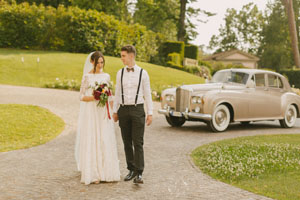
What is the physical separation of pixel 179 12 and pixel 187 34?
3.06 meters

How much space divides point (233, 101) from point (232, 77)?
108 cm

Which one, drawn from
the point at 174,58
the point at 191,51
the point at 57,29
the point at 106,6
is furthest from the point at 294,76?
the point at 57,29

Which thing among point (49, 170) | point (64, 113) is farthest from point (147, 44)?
point (49, 170)

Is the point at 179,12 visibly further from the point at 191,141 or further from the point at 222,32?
the point at 222,32

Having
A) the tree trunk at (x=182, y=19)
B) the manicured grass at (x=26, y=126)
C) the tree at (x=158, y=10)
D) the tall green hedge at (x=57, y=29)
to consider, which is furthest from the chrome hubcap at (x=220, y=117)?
the tree trunk at (x=182, y=19)

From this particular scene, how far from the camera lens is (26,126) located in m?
10.3

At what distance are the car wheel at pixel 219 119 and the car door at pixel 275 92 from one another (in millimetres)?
1927

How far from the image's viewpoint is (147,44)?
111 feet

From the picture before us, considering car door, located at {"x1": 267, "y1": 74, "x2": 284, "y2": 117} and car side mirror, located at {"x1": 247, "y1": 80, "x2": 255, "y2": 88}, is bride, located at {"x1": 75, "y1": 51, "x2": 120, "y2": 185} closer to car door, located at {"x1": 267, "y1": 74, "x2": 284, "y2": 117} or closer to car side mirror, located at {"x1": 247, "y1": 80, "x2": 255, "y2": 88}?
car side mirror, located at {"x1": 247, "y1": 80, "x2": 255, "y2": 88}

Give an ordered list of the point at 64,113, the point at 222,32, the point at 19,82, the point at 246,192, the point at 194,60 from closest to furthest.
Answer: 1. the point at 246,192
2. the point at 64,113
3. the point at 19,82
4. the point at 194,60
5. the point at 222,32

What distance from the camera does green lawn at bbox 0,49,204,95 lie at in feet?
69.3

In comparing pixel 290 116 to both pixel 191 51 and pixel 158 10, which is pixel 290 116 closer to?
pixel 191 51

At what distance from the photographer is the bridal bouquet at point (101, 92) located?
5340 mm

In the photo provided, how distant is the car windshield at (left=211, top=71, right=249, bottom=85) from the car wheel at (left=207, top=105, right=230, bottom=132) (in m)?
1.17
